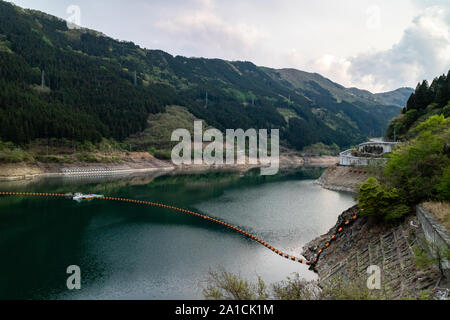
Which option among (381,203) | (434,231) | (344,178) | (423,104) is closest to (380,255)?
(381,203)

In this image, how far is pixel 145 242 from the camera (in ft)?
101

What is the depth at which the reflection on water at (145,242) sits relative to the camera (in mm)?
21422

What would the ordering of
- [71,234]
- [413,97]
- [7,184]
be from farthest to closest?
[413,97], [7,184], [71,234]

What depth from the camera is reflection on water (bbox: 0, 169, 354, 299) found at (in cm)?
2142

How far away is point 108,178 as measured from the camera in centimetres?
8206

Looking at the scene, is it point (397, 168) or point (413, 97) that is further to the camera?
point (413, 97)

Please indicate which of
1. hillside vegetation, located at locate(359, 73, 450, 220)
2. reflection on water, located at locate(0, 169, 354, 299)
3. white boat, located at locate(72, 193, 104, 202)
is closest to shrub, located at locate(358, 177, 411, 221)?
hillside vegetation, located at locate(359, 73, 450, 220)

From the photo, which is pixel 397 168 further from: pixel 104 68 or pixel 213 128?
pixel 104 68

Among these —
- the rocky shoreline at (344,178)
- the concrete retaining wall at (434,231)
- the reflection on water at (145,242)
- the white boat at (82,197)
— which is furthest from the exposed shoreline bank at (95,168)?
the concrete retaining wall at (434,231)

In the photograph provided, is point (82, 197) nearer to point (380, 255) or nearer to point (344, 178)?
point (380, 255)

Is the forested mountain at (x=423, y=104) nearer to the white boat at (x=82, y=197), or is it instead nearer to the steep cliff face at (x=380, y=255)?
the steep cliff face at (x=380, y=255)
